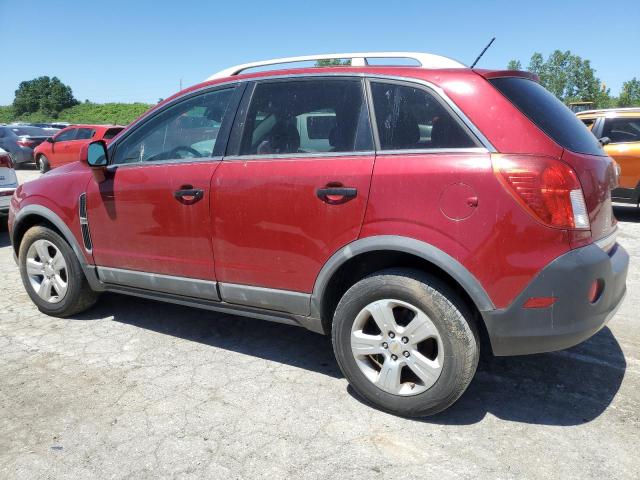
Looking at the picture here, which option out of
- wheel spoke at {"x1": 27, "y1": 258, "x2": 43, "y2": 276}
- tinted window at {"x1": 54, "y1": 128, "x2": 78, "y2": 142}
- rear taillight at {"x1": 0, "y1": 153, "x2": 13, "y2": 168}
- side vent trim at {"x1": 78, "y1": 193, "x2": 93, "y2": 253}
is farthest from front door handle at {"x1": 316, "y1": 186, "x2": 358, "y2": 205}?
tinted window at {"x1": 54, "y1": 128, "x2": 78, "y2": 142}

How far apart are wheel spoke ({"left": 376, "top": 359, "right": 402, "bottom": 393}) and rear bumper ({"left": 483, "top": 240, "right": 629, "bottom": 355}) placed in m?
0.52

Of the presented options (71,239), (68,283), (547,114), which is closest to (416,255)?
(547,114)

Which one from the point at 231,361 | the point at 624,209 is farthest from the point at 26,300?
the point at 624,209

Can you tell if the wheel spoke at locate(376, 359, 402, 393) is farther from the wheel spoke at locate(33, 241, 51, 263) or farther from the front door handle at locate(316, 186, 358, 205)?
the wheel spoke at locate(33, 241, 51, 263)

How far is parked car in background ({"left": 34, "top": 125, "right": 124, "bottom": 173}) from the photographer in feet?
53.1

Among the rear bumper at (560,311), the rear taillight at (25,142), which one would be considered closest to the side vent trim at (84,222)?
the rear bumper at (560,311)

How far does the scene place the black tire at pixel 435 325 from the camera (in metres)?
2.56

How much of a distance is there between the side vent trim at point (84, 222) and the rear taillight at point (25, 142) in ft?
55.0

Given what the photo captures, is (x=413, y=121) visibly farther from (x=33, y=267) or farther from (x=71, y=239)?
(x=33, y=267)

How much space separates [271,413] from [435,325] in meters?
1.01

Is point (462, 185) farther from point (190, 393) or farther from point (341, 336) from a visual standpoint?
point (190, 393)

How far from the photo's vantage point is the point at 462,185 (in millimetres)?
2490

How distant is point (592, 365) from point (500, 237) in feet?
5.03

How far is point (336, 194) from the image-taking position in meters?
2.80
